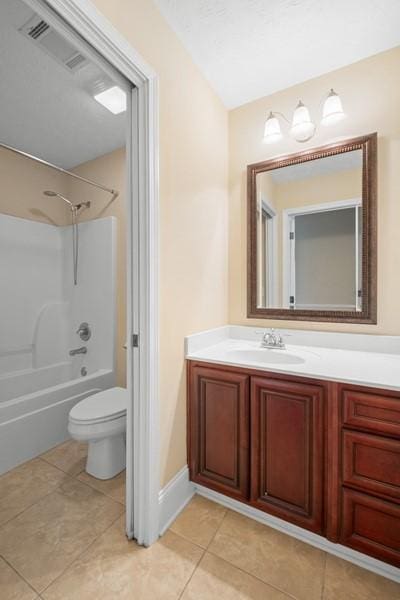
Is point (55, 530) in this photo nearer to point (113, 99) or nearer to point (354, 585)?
point (354, 585)

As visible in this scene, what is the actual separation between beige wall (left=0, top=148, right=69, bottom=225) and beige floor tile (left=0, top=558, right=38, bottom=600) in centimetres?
248

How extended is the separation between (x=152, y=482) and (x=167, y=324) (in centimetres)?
73

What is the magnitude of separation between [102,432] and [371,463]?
139cm

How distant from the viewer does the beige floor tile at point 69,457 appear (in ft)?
5.80

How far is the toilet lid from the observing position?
5.29 ft

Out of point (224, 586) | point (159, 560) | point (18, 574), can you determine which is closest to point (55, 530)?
point (18, 574)

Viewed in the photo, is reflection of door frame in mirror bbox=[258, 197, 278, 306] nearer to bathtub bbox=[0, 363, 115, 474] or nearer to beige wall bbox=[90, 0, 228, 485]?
beige wall bbox=[90, 0, 228, 485]

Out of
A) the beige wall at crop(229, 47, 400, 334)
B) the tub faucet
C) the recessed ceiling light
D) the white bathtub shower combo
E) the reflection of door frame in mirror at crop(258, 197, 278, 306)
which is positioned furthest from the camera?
the tub faucet

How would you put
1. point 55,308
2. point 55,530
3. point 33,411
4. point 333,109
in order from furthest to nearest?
point 55,308 < point 33,411 < point 333,109 < point 55,530

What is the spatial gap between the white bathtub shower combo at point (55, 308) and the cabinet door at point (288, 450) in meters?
1.50

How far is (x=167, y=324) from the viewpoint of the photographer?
135 cm

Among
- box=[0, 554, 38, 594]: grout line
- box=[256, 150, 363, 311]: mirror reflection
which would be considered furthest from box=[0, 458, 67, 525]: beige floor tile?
box=[256, 150, 363, 311]: mirror reflection

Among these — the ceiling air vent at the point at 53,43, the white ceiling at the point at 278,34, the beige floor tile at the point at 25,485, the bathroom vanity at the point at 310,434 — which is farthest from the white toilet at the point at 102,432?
the white ceiling at the point at 278,34

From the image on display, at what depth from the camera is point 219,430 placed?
1.43 metres
